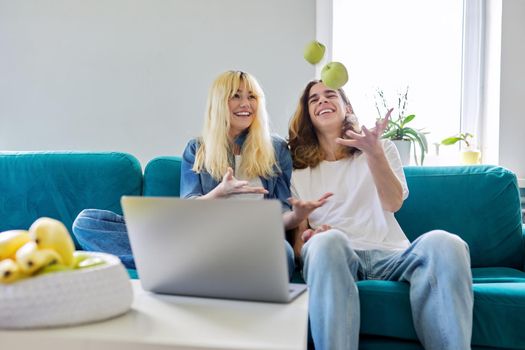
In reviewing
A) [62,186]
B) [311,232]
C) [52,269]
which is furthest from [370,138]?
[62,186]

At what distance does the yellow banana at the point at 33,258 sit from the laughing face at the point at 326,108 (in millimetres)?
1294

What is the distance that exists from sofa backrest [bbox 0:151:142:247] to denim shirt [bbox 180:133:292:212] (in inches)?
11.5

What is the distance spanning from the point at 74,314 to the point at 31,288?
2.9 inches

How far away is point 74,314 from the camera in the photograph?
83 centimetres

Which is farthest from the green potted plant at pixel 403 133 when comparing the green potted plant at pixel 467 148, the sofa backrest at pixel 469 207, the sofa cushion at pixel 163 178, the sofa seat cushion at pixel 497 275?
the sofa cushion at pixel 163 178

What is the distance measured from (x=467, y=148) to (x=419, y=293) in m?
1.53

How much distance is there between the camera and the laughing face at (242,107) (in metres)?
2.00

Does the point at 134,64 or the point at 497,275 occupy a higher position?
the point at 134,64

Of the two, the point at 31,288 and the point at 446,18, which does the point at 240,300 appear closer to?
the point at 31,288

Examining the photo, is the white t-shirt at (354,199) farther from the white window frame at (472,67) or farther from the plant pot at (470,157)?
the white window frame at (472,67)

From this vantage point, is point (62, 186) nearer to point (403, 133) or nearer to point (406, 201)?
point (406, 201)

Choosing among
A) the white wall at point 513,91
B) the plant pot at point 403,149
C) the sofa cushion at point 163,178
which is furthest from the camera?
the white wall at point 513,91

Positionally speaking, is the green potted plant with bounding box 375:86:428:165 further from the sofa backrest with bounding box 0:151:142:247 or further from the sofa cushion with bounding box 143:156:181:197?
the sofa backrest with bounding box 0:151:142:247

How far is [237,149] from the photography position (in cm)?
204
